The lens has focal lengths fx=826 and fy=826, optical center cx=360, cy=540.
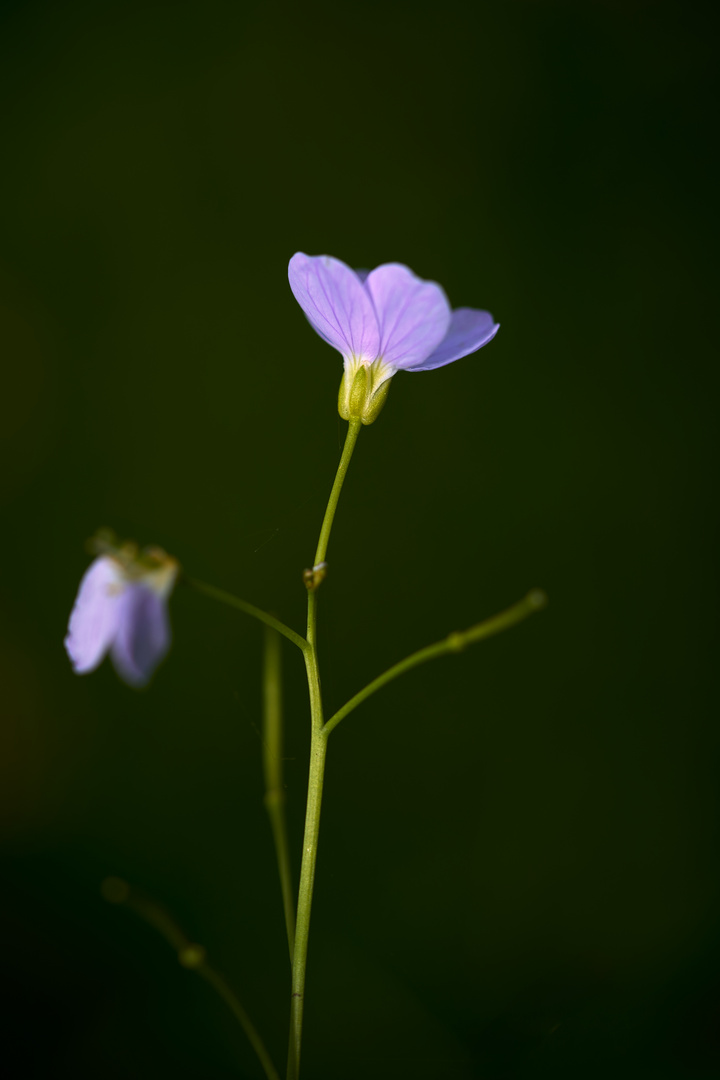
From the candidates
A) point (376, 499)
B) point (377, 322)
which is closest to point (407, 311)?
point (377, 322)

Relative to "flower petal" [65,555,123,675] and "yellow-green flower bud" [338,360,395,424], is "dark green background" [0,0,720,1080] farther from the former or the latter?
"flower petal" [65,555,123,675]

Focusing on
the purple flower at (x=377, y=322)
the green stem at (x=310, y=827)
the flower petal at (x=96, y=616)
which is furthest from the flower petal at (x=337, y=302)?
the flower petal at (x=96, y=616)

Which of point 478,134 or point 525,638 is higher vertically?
point 478,134

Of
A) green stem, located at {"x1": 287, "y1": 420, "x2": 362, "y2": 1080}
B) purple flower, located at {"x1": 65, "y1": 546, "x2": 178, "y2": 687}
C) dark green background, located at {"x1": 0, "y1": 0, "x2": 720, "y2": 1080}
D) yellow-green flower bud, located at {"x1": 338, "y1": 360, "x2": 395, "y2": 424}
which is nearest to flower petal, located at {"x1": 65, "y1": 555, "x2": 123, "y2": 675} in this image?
purple flower, located at {"x1": 65, "y1": 546, "x2": 178, "y2": 687}

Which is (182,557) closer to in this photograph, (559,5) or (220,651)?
(220,651)

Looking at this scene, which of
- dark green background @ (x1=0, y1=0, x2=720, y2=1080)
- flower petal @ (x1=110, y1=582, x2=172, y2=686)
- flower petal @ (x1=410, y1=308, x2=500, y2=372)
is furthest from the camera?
dark green background @ (x1=0, y1=0, x2=720, y2=1080)

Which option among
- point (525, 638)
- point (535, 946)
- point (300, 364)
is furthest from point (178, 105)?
point (535, 946)
